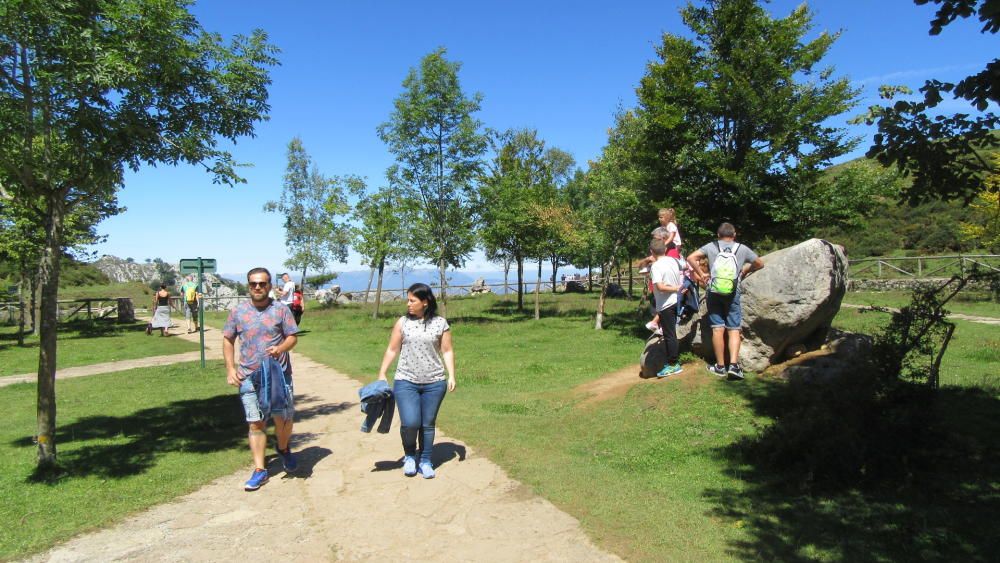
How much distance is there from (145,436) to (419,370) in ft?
13.5

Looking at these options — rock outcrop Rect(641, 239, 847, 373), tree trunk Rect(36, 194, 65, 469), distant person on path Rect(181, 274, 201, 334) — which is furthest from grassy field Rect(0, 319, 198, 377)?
rock outcrop Rect(641, 239, 847, 373)

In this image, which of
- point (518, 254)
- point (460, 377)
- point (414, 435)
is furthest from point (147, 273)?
point (414, 435)

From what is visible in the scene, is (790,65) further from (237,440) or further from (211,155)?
(237,440)

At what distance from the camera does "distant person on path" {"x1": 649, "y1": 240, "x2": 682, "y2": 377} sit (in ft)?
25.8

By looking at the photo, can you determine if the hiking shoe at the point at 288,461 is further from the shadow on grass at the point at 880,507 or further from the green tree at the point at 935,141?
the green tree at the point at 935,141

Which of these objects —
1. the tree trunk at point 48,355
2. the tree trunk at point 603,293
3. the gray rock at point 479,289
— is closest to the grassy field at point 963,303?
the tree trunk at point 603,293

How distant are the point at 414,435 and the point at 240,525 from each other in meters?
1.64

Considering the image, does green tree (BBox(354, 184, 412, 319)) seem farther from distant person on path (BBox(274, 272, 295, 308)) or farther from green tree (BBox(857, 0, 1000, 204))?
green tree (BBox(857, 0, 1000, 204))

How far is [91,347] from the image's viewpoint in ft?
59.6

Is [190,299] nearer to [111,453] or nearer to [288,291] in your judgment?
[288,291]

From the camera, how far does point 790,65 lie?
13656 mm

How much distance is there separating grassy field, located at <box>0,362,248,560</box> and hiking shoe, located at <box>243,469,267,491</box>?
55 cm

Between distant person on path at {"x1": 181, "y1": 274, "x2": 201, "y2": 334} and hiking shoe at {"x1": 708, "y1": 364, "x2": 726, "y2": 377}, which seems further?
distant person on path at {"x1": 181, "y1": 274, "x2": 201, "y2": 334}

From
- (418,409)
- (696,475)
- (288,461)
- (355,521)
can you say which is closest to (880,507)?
(696,475)
